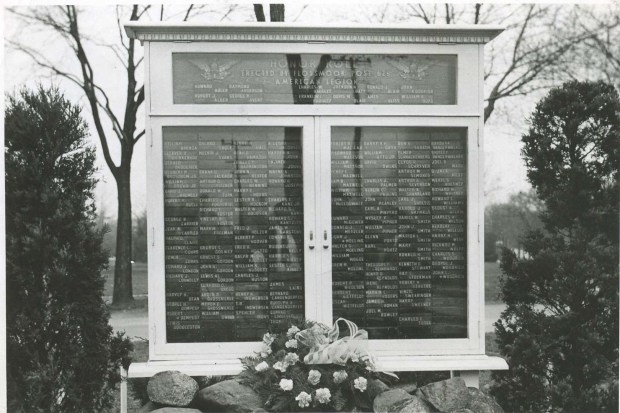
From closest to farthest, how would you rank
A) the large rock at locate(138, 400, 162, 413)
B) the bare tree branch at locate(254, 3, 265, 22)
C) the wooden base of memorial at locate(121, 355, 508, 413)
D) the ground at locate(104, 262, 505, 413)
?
the large rock at locate(138, 400, 162, 413)
the wooden base of memorial at locate(121, 355, 508, 413)
the ground at locate(104, 262, 505, 413)
the bare tree branch at locate(254, 3, 265, 22)

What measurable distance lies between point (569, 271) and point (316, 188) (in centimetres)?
258

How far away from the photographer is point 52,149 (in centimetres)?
494

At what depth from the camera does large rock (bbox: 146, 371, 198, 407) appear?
4.68 meters

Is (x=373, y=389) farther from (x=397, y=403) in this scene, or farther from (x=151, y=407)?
(x=151, y=407)

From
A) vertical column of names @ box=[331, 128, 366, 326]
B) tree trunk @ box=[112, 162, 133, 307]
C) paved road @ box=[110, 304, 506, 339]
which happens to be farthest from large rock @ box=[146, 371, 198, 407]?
tree trunk @ box=[112, 162, 133, 307]

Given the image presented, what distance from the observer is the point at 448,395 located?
4727 millimetres

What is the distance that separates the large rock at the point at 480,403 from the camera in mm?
4789

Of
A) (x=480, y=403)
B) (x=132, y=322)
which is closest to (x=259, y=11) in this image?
(x=132, y=322)

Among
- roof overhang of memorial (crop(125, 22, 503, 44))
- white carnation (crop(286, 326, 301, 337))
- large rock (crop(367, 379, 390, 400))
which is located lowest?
large rock (crop(367, 379, 390, 400))

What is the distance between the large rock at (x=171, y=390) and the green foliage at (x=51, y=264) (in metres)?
0.63

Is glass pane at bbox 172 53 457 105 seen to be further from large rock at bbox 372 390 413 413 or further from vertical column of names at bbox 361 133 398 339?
large rock at bbox 372 390 413 413

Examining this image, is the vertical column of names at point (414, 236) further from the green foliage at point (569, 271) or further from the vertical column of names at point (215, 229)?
the vertical column of names at point (215, 229)

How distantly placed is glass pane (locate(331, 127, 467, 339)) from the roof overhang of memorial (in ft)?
2.61

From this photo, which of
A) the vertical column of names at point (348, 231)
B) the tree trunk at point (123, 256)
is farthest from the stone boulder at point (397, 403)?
the tree trunk at point (123, 256)
